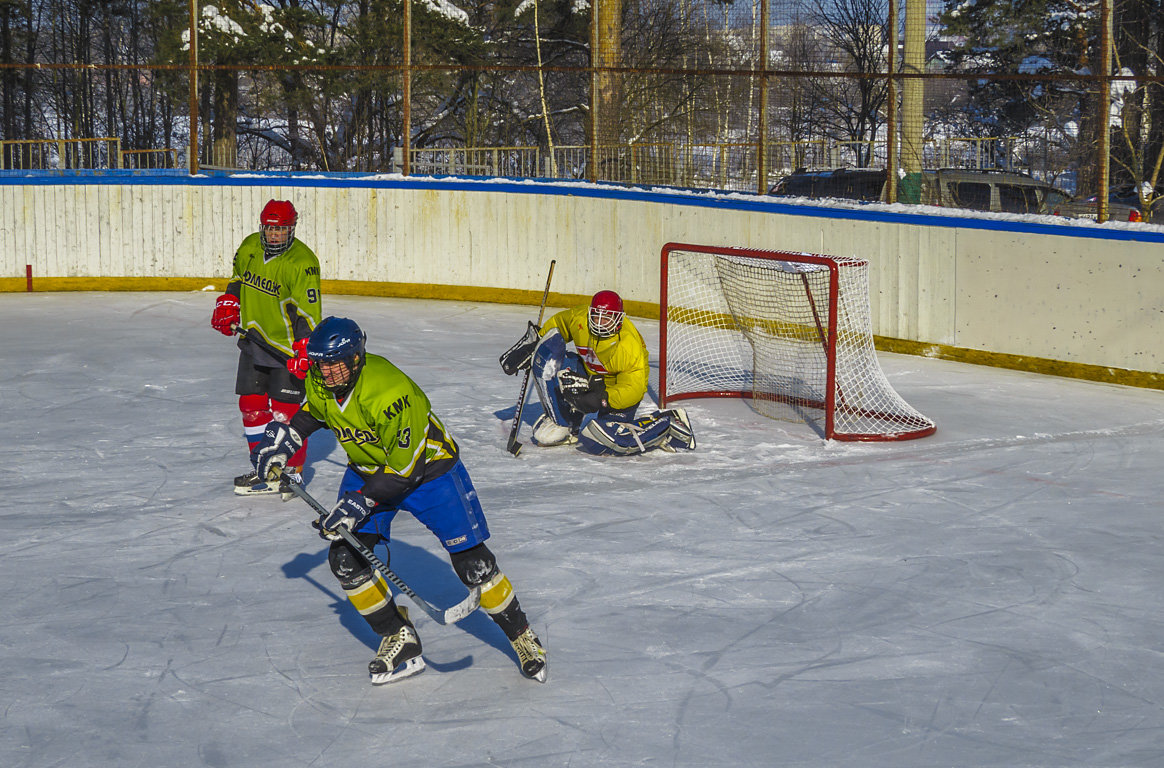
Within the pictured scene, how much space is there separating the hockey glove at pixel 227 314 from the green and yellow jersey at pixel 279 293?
0.04 metres

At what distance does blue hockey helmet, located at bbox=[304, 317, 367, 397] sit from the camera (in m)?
4.18

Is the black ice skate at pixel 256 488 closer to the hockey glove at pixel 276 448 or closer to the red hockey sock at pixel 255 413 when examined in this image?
the red hockey sock at pixel 255 413

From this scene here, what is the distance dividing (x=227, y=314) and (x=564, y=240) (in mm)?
6807

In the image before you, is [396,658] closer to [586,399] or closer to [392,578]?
[392,578]

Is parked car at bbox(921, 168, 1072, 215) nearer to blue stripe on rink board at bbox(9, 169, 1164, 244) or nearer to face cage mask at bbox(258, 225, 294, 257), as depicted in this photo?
blue stripe on rink board at bbox(9, 169, 1164, 244)

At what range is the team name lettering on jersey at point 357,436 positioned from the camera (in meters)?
4.35

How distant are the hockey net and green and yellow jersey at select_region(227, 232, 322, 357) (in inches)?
115

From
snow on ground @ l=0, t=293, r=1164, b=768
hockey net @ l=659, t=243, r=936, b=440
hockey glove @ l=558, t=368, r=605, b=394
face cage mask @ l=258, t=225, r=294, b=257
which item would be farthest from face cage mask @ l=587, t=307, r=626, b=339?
face cage mask @ l=258, t=225, r=294, b=257

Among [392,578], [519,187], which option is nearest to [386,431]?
[392,578]

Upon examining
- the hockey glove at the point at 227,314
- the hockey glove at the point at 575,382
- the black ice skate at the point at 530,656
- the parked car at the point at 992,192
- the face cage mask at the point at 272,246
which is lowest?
the black ice skate at the point at 530,656

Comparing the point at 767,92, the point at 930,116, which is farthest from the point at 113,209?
the point at 930,116

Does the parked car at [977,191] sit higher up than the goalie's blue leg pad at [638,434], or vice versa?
the parked car at [977,191]

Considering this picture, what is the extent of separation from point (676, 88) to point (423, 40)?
37.3 feet

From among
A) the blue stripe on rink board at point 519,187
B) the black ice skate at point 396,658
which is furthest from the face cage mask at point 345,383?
the blue stripe on rink board at point 519,187
